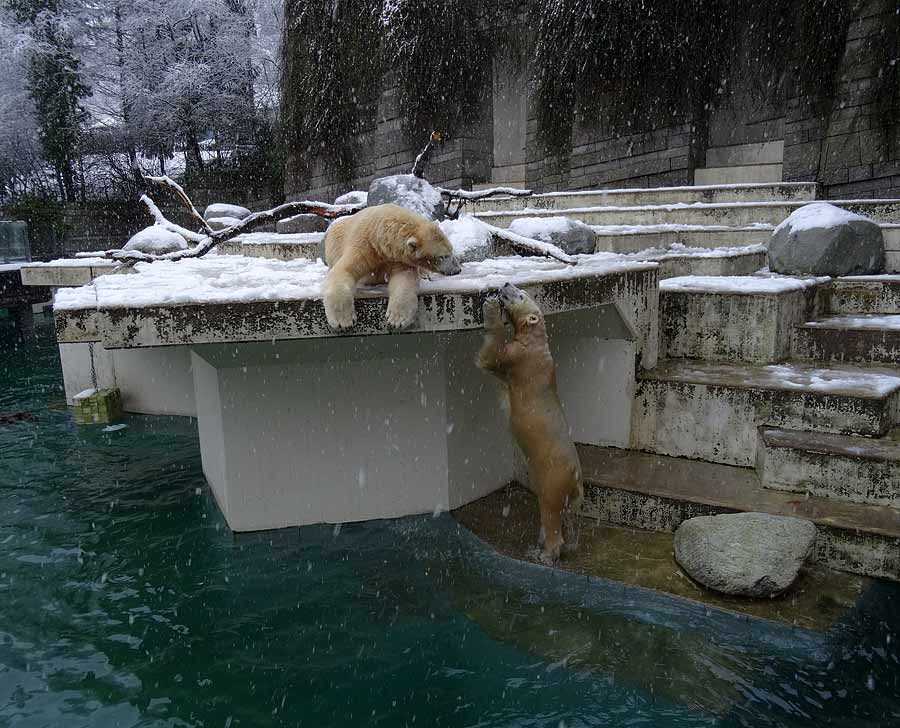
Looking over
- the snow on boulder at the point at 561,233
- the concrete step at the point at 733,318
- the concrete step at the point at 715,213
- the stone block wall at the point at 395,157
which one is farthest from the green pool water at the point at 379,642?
the stone block wall at the point at 395,157

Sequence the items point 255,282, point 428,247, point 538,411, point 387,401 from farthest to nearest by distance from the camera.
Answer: point 387,401, point 255,282, point 538,411, point 428,247

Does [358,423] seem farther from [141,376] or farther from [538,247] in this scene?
[141,376]

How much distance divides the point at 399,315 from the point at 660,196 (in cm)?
744

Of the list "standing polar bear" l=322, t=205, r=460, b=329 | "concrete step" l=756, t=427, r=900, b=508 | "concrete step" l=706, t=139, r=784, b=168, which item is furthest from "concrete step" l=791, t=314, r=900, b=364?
"concrete step" l=706, t=139, r=784, b=168

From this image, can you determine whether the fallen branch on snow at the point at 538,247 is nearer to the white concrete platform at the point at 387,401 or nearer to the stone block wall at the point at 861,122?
the white concrete platform at the point at 387,401

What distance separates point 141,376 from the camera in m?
8.05

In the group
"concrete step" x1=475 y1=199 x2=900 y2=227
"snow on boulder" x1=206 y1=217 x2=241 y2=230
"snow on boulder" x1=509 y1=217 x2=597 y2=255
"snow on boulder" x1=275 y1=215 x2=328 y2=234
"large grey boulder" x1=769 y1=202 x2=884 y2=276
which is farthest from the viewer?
"snow on boulder" x1=206 y1=217 x2=241 y2=230

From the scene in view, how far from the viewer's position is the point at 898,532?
11.3ft

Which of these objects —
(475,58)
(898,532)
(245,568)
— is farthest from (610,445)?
(475,58)

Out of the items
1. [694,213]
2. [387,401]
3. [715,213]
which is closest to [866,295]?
[715,213]

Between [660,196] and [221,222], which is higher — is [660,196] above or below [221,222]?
below

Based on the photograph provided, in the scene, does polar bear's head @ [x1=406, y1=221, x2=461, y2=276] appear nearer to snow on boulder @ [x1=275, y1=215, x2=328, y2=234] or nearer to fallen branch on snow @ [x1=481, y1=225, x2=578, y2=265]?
fallen branch on snow @ [x1=481, y1=225, x2=578, y2=265]

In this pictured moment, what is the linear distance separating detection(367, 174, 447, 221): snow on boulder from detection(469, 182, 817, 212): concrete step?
188 inches

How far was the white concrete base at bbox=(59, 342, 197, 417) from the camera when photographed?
796 cm
